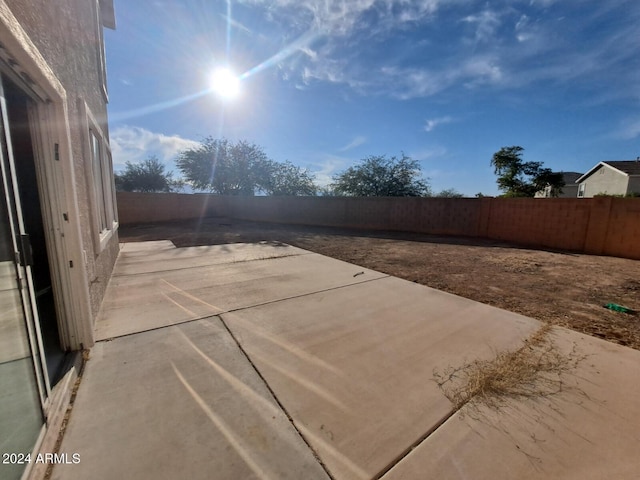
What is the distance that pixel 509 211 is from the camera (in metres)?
8.97

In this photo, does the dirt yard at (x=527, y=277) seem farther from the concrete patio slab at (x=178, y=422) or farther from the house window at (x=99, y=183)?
the concrete patio slab at (x=178, y=422)

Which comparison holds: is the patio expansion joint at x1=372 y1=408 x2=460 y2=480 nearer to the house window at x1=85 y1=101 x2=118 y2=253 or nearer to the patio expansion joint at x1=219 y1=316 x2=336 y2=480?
the patio expansion joint at x1=219 y1=316 x2=336 y2=480

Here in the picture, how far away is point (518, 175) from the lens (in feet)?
→ 75.5

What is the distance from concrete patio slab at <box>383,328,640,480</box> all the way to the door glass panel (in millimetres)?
1692

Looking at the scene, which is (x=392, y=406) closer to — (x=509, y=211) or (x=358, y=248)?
(x=358, y=248)

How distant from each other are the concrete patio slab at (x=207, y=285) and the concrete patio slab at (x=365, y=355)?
45cm

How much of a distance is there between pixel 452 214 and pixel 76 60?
35.8ft

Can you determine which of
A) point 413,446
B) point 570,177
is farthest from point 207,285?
point 570,177

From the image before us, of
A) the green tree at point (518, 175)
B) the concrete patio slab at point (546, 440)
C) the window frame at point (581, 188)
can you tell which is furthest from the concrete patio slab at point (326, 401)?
the window frame at point (581, 188)

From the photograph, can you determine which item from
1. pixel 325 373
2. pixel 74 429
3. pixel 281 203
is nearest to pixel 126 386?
pixel 74 429

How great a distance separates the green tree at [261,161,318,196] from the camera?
22453 millimetres

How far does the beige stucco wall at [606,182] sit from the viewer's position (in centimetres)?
2102

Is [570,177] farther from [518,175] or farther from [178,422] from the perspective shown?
[178,422]

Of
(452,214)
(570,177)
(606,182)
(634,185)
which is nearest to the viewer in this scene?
(452,214)
